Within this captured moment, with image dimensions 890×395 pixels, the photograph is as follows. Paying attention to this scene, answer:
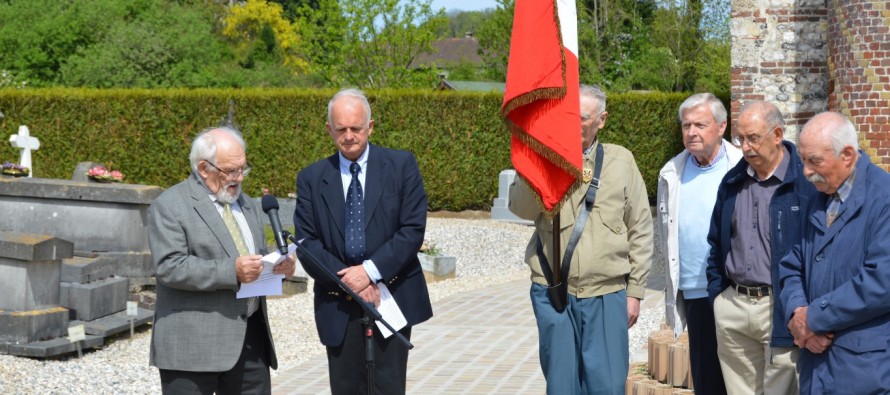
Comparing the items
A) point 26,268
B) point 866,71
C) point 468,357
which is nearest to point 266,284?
point 468,357

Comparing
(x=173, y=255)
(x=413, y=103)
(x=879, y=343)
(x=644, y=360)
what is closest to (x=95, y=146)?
(x=413, y=103)

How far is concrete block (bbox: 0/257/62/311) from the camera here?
29.6 feet

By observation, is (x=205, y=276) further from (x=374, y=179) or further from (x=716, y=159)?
(x=716, y=159)

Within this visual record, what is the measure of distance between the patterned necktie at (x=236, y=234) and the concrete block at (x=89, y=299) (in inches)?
205

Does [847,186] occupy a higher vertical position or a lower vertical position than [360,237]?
higher

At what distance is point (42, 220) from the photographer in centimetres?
1212

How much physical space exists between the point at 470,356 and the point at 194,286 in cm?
459

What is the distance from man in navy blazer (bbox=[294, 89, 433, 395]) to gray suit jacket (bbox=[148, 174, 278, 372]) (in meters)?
0.45

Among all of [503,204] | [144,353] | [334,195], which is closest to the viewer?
[334,195]

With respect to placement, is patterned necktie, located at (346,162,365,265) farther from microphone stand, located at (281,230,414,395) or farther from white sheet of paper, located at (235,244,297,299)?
white sheet of paper, located at (235,244,297,299)

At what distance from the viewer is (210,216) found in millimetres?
4969

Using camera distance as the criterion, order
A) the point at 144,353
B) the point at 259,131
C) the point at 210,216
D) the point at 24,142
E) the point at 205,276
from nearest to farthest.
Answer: the point at 205,276
the point at 210,216
the point at 144,353
the point at 24,142
the point at 259,131

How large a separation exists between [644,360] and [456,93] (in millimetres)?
16016

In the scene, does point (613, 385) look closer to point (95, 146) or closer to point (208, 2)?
point (95, 146)
